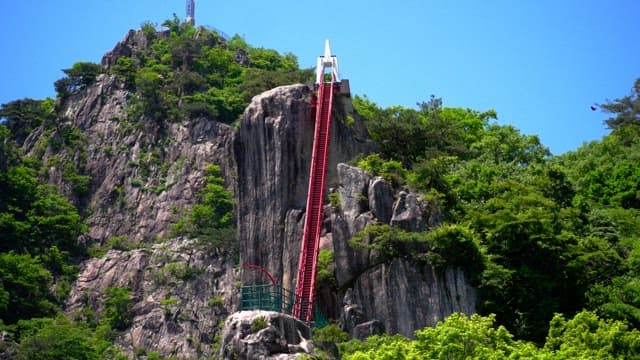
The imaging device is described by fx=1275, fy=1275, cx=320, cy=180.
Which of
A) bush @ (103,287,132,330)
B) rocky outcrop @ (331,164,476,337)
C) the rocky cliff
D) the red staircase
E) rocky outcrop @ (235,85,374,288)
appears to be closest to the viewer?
rocky outcrop @ (331,164,476,337)

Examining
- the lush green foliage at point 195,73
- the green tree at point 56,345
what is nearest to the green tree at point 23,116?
the lush green foliage at point 195,73

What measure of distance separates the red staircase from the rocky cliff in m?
0.45

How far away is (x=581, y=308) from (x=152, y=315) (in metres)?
27.5

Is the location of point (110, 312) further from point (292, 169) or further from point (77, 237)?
point (292, 169)

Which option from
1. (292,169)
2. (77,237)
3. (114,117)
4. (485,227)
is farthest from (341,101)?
(114,117)

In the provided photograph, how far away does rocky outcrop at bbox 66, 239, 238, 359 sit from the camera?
61500 mm

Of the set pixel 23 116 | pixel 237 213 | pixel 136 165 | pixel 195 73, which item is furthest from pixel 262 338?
pixel 23 116

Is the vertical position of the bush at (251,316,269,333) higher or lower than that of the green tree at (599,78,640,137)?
lower

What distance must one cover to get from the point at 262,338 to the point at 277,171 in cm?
1009

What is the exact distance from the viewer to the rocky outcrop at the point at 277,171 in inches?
1741

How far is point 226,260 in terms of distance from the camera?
6488cm

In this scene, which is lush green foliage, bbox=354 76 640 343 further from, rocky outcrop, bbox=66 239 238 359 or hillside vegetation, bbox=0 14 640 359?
rocky outcrop, bbox=66 239 238 359

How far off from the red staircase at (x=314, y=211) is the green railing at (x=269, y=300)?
11.2 inches

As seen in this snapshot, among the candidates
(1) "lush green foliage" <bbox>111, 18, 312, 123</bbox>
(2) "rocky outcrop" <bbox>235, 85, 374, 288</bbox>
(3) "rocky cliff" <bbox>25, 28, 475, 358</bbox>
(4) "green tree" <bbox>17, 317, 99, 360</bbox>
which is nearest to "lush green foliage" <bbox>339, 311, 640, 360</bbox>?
(3) "rocky cliff" <bbox>25, 28, 475, 358</bbox>
